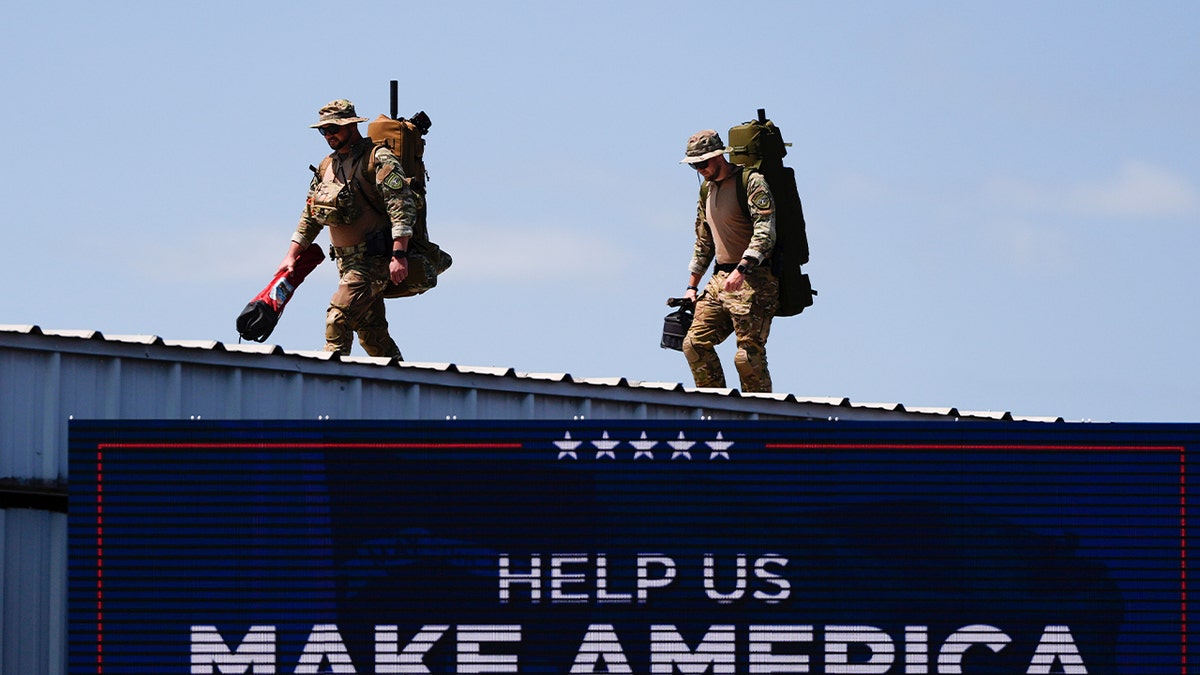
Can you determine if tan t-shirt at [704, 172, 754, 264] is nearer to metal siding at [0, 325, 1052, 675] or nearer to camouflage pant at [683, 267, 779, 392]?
camouflage pant at [683, 267, 779, 392]

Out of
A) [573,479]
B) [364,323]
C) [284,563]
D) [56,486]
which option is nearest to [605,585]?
[573,479]

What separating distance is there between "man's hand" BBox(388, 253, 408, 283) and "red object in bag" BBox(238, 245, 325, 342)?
4.20ft

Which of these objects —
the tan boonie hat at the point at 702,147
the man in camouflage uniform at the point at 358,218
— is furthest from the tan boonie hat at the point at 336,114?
the tan boonie hat at the point at 702,147

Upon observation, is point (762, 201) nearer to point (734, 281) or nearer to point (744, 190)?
point (744, 190)

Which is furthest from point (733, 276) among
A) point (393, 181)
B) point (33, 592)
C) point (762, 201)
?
point (33, 592)

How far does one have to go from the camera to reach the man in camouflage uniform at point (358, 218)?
19.5m

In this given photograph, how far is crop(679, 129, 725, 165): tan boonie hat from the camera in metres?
19.7

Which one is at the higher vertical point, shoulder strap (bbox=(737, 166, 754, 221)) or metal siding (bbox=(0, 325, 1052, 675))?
shoulder strap (bbox=(737, 166, 754, 221))

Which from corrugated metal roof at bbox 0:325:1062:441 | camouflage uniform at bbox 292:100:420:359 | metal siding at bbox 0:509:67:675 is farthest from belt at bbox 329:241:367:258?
metal siding at bbox 0:509:67:675

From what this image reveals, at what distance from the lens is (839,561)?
1351 cm

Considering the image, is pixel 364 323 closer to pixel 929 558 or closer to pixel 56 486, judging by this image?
pixel 56 486

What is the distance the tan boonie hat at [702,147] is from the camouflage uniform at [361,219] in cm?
271

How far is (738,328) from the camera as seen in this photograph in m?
19.6

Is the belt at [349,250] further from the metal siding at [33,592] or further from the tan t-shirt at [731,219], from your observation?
the metal siding at [33,592]
